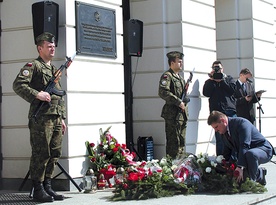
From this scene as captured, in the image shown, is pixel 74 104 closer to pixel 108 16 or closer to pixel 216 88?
pixel 108 16

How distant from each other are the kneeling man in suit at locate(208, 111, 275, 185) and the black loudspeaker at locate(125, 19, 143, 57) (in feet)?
10.5

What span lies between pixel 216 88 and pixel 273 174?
203 centimetres

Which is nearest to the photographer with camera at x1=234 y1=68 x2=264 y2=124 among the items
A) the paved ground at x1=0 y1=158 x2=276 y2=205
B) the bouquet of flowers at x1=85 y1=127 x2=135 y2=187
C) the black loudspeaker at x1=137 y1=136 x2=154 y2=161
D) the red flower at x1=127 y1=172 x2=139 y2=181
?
the black loudspeaker at x1=137 y1=136 x2=154 y2=161

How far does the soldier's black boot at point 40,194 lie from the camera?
762 centimetres

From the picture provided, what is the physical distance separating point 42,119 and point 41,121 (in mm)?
30

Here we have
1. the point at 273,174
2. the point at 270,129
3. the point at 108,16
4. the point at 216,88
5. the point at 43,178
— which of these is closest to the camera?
the point at 43,178

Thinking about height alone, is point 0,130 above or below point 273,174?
above

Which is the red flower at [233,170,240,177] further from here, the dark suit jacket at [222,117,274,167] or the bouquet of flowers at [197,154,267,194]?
the dark suit jacket at [222,117,274,167]

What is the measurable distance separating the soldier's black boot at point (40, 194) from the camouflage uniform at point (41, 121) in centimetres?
9

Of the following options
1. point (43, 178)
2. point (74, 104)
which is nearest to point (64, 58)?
point (74, 104)

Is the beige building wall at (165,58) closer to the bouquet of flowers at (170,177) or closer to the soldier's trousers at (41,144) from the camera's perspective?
the bouquet of flowers at (170,177)

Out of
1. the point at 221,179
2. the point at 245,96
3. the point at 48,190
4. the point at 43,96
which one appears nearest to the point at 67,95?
the point at 43,96

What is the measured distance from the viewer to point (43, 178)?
25.2ft

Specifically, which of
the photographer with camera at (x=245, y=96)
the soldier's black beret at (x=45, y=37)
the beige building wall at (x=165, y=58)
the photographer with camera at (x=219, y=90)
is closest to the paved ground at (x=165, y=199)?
the soldier's black beret at (x=45, y=37)
